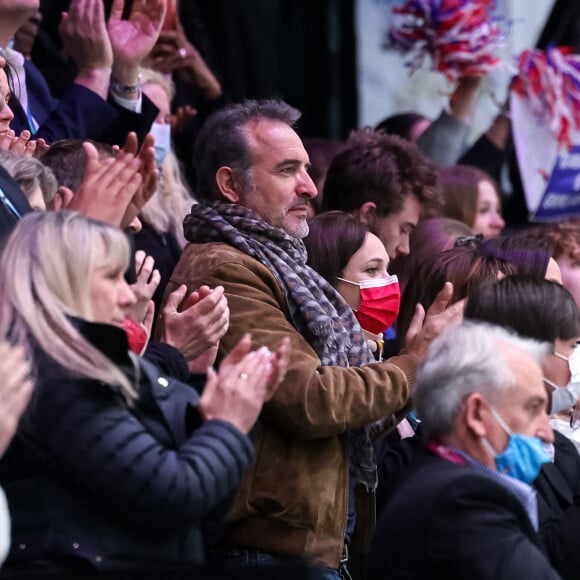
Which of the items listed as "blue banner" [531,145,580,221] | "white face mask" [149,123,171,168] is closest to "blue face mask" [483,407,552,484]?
"white face mask" [149,123,171,168]

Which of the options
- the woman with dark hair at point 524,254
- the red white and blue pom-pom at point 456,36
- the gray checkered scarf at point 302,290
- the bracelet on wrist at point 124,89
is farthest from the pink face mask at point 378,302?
the red white and blue pom-pom at point 456,36

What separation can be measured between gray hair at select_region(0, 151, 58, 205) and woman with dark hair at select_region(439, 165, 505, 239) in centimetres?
276

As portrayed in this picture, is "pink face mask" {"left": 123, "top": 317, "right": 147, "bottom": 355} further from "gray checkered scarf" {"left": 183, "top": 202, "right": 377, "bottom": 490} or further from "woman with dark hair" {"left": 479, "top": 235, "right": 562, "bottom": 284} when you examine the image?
"woman with dark hair" {"left": 479, "top": 235, "right": 562, "bottom": 284}

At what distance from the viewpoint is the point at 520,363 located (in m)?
3.59

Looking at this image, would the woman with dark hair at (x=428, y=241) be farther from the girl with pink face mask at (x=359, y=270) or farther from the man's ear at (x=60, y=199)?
the man's ear at (x=60, y=199)

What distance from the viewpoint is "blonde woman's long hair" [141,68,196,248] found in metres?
5.54

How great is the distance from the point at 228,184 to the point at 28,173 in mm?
827

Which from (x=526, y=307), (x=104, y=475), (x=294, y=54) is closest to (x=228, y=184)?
(x=526, y=307)

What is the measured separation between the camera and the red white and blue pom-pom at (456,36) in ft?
22.5

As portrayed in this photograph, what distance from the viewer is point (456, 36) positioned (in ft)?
22.5

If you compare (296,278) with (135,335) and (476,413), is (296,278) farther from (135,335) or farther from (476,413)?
(476,413)

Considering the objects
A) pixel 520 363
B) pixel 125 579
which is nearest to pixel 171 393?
pixel 125 579

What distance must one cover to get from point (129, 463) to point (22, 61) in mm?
2389

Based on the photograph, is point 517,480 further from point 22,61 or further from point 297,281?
point 22,61
